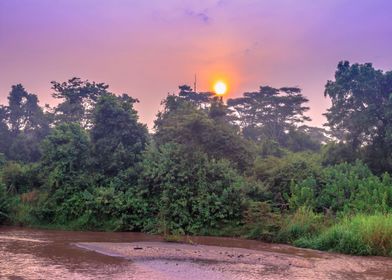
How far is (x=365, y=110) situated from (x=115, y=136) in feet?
47.8

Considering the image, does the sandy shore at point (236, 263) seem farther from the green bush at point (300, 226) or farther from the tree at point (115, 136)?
the tree at point (115, 136)

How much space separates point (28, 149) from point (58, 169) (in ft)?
47.7

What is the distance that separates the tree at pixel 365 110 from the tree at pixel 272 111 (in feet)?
54.8

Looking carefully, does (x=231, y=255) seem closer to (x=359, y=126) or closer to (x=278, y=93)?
(x=359, y=126)

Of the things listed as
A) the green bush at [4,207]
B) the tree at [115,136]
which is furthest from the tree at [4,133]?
the tree at [115,136]

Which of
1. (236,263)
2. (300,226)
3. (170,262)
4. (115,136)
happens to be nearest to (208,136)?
(115,136)

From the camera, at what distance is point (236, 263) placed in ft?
40.6

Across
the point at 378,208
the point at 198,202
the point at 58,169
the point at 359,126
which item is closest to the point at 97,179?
the point at 58,169

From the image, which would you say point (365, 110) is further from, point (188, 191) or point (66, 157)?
point (66, 157)

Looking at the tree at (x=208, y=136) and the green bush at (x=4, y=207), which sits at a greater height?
the tree at (x=208, y=136)

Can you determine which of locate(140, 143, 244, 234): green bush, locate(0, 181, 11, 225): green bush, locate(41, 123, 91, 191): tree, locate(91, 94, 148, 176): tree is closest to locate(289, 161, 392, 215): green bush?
locate(140, 143, 244, 234): green bush

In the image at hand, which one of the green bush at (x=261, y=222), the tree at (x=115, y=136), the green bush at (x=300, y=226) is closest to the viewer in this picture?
the green bush at (x=300, y=226)

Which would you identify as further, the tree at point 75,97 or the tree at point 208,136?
the tree at point 75,97

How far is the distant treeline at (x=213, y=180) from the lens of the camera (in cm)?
1886
